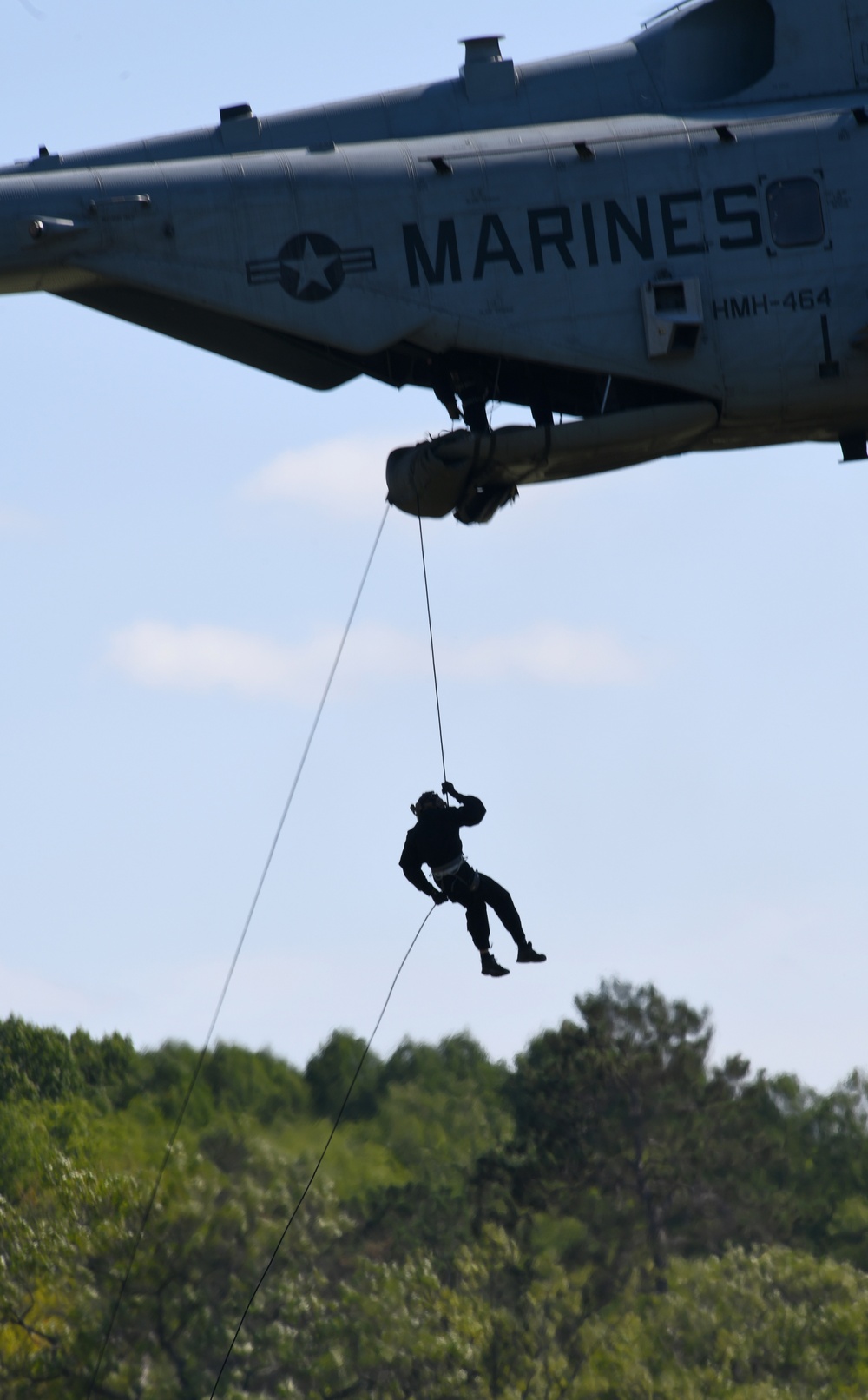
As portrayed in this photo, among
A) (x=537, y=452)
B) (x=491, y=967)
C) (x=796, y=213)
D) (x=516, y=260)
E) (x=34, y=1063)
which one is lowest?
(x=491, y=967)

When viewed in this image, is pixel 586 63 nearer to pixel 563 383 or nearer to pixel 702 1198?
pixel 563 383

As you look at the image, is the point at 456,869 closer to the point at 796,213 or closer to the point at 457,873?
the point at 457,873

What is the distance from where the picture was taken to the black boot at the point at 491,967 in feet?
64.4

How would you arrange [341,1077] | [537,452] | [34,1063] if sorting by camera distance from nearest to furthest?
[537,452]
[341,1077]
[34,1063]

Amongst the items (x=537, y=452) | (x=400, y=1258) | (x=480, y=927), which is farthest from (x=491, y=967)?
(x=400, y=1258)

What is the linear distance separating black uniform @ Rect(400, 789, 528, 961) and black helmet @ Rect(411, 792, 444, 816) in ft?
0.06

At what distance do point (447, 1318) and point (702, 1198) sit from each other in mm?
8938

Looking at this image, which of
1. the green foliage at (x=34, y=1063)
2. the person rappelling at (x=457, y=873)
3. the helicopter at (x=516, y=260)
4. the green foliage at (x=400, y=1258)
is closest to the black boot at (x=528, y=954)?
the person rappelling at (x=457, y=873)

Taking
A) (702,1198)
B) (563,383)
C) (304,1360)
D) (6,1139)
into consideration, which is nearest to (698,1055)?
(702,1198)

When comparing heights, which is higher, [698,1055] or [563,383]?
[698,1055]

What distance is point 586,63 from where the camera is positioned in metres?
20.7

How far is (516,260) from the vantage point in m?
19.6

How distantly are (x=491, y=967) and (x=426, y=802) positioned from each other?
174 centimetres

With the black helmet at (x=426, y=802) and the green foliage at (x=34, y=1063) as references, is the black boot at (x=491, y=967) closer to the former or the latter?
the black helmet at (x=426, y=802)
